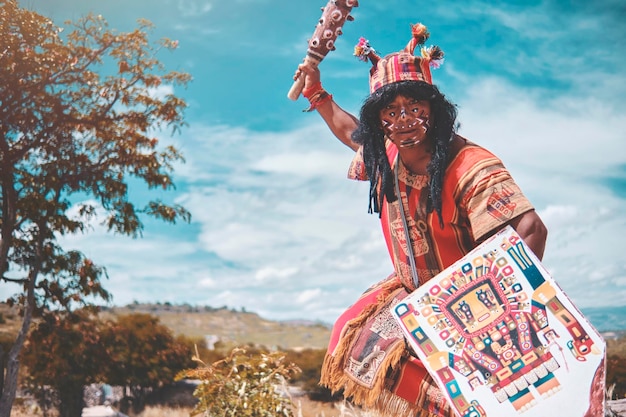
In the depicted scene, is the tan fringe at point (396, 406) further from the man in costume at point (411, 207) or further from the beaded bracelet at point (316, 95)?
the beaded bracelet at point (316, 95)

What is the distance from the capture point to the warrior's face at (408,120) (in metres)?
2.91

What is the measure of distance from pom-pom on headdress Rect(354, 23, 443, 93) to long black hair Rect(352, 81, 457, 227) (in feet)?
0.11

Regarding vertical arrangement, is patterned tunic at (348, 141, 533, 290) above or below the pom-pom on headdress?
below

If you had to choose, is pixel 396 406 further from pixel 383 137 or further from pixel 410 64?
pixel 410 64

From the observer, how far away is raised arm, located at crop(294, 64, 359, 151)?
3.63 metres

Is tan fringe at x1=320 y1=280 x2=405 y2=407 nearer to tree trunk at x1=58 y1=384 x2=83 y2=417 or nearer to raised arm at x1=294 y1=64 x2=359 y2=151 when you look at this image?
raised arm at x1=294 y1=64 x2=359 y2=151

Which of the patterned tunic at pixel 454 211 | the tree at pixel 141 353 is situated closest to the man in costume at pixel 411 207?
the patterned tunic at pixel 454 211

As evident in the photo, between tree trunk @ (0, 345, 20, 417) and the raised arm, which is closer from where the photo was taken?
the raised arm

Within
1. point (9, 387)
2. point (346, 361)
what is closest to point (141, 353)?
point (9, 387)

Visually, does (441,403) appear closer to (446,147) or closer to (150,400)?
(446,147)

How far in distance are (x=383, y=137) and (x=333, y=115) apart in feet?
2.03

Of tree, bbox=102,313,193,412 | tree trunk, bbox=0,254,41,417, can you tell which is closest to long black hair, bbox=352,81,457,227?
tree trunk, bbox=0,254,41,417

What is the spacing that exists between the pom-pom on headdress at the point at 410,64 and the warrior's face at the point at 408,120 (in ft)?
0.32

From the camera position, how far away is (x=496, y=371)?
7.98 feet
